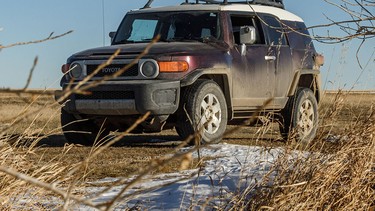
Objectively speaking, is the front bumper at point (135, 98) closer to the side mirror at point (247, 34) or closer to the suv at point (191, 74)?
the suv at point (191, 74)

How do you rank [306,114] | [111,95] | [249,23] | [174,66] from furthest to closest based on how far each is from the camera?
1. [306,114]
2. [249,23]
3. [111,95]
4. [174,66]

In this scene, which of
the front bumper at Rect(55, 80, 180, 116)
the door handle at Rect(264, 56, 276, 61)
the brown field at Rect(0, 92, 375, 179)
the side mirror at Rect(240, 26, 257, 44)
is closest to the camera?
the brown field at Rect(0, 92, 375, 179)

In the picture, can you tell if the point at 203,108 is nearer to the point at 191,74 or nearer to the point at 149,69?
the point at 191,74

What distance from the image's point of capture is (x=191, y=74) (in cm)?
991

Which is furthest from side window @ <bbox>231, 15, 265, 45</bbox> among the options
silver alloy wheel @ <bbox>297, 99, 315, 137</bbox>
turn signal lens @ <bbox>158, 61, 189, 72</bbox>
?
turn signal lens @ <bbox>158, 61, 189, 72</bbox>

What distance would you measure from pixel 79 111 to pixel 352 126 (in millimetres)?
4633

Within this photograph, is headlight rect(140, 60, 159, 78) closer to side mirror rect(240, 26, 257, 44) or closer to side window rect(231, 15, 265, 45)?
side mirror rect(240, 26, 257, 44)

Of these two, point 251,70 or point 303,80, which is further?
point 303,80

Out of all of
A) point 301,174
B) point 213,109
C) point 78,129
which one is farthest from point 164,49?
point 301,174

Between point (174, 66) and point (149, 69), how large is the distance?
313mm

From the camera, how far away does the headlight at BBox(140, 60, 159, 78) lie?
9.72m

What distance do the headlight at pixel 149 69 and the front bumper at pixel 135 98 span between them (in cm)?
9

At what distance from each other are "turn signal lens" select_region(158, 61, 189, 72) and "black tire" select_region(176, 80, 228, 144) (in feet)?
0.99

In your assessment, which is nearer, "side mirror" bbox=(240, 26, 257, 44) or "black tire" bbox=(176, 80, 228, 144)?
"black tire" bbox=(176, 80, 228, 144)
